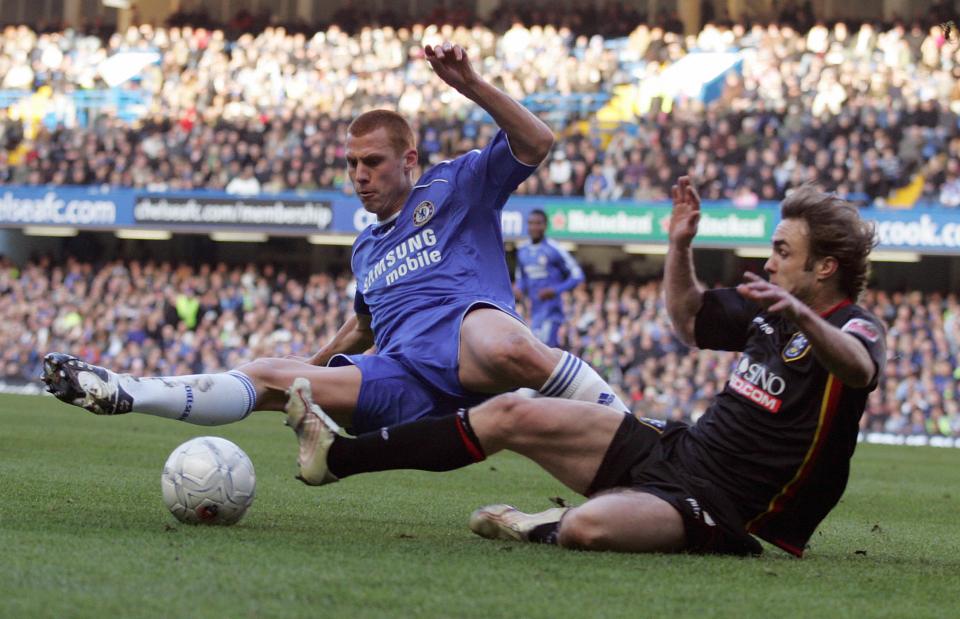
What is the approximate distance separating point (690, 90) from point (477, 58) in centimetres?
542

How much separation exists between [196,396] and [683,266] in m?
1.96

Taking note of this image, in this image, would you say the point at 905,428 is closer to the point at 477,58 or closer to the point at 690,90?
the point at 690,90

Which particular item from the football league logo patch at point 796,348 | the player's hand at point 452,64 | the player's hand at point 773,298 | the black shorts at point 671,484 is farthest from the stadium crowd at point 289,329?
the player's hand at point 773,298

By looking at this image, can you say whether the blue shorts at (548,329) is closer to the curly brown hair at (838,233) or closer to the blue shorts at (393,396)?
the blue shorts at (393,396)

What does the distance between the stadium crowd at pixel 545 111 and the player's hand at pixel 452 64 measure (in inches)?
671

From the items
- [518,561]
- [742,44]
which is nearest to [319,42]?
[742,44]

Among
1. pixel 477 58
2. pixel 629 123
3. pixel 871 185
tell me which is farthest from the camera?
pixel 477 58

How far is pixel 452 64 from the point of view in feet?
19.1

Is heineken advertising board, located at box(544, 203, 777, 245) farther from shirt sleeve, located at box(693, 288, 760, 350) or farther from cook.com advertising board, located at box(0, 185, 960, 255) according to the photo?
shirt sleeve, located at box(693, 288, 760, 350)

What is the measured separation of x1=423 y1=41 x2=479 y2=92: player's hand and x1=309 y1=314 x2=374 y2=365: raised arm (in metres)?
1.50

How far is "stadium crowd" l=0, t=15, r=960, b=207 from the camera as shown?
74.5ft

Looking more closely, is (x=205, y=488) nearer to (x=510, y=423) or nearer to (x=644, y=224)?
(x=510, y=423)

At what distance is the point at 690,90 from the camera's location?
86.6ft

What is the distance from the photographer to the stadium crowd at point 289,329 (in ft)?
69.4
